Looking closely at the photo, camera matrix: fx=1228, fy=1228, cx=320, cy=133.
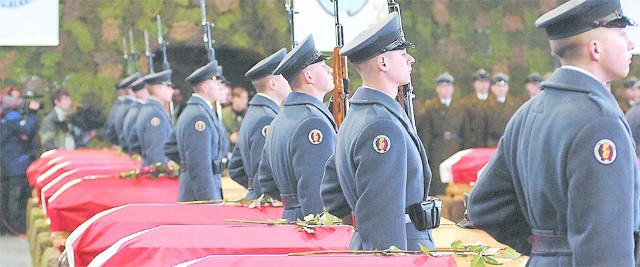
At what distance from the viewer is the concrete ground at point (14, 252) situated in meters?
9.32

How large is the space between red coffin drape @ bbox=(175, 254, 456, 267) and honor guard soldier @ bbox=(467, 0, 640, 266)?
42 centimetres

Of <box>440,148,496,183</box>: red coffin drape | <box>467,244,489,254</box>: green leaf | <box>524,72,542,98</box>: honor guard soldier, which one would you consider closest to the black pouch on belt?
<box>467,244,489,254</box>: green leaf

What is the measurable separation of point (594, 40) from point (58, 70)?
10486 millimetres

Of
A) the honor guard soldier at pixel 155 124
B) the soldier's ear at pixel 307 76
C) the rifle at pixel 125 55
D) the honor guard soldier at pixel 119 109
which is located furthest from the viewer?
the rifle at pixel 125 55

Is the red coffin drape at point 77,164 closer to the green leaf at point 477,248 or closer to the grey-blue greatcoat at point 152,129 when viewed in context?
the grey-blue greatcoat at point 152,129

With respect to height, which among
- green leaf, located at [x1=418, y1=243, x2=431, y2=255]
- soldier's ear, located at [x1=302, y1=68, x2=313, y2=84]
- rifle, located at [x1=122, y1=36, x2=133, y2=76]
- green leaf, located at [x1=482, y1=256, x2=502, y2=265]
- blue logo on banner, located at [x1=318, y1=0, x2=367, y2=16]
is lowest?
green leaf, located at [x1=482, y1=256, x2=502, y2=265]

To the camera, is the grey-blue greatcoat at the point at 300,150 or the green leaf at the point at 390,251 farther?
the grey-blue greatcoat at the point at 300,150

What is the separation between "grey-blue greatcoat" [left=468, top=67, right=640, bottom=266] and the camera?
2.47m

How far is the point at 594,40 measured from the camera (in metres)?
2.61

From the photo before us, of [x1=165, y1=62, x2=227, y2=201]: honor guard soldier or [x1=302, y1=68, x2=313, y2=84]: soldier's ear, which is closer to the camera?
[x1=302, y1=68, x2=313, y2=84]: soldier's ear

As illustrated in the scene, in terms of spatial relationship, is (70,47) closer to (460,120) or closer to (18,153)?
(18,153)

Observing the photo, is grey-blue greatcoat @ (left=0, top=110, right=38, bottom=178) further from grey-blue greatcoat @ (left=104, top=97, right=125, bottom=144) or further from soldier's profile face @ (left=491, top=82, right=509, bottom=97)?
soldier's profile face @ (left=491, top=82, right=509, bottom=97)

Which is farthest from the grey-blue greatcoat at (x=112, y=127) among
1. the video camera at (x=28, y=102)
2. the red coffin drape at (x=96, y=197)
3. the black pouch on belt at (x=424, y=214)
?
the black pouch on belt at (x=424, y=214)

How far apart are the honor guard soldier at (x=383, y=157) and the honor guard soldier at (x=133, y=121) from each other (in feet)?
20.6
